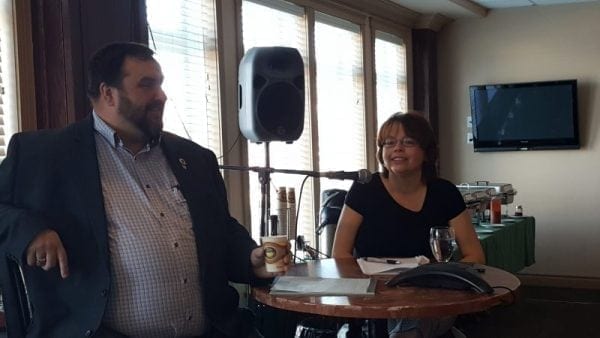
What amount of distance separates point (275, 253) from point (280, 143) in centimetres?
249

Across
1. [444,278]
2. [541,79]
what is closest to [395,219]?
[444,278]

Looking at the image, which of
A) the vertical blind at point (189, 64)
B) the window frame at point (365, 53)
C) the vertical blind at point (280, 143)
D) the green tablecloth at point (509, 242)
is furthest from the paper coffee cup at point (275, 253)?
the green tablecloth at point (509, 242)

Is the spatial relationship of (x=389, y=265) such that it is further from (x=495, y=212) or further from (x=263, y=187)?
(x=495, y=212)

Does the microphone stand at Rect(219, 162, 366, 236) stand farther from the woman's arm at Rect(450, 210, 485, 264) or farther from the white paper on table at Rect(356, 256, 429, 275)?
the woman's arm at Rect(450, 210, 485, 264)

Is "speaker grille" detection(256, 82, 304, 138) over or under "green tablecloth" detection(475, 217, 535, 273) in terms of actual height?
over

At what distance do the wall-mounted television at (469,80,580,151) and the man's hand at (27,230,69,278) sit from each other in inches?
198

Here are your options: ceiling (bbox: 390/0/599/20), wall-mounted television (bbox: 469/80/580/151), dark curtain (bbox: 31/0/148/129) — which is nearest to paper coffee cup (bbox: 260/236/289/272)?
dark curtain (bbox: 31/0/148/129)

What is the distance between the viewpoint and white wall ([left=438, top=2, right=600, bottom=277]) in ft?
19.0

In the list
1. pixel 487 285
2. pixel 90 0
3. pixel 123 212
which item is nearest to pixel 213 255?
pixel 123 212

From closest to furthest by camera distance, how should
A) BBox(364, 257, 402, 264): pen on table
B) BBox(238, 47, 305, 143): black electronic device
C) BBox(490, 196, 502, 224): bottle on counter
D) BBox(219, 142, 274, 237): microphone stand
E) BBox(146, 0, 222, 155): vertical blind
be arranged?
1. BBox(364, 257, 402, 264): pen on table
2. BBox(219, 142, 274, 237): microphone stand
3. BBox(238, 47, 305, 143): black electronic device
4. BBox(146, 0, 222, 155): vertical blind
5. BBox(490, 196, 502, 224): bottle on counter

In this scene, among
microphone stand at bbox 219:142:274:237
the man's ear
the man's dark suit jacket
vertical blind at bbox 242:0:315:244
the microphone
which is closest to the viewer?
the man's dark suit jacket

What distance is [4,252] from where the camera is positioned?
1646 mm

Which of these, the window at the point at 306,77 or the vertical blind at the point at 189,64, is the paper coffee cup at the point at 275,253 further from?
the vertical blind at the point at 189,64

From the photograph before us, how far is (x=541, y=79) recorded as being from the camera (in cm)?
594
